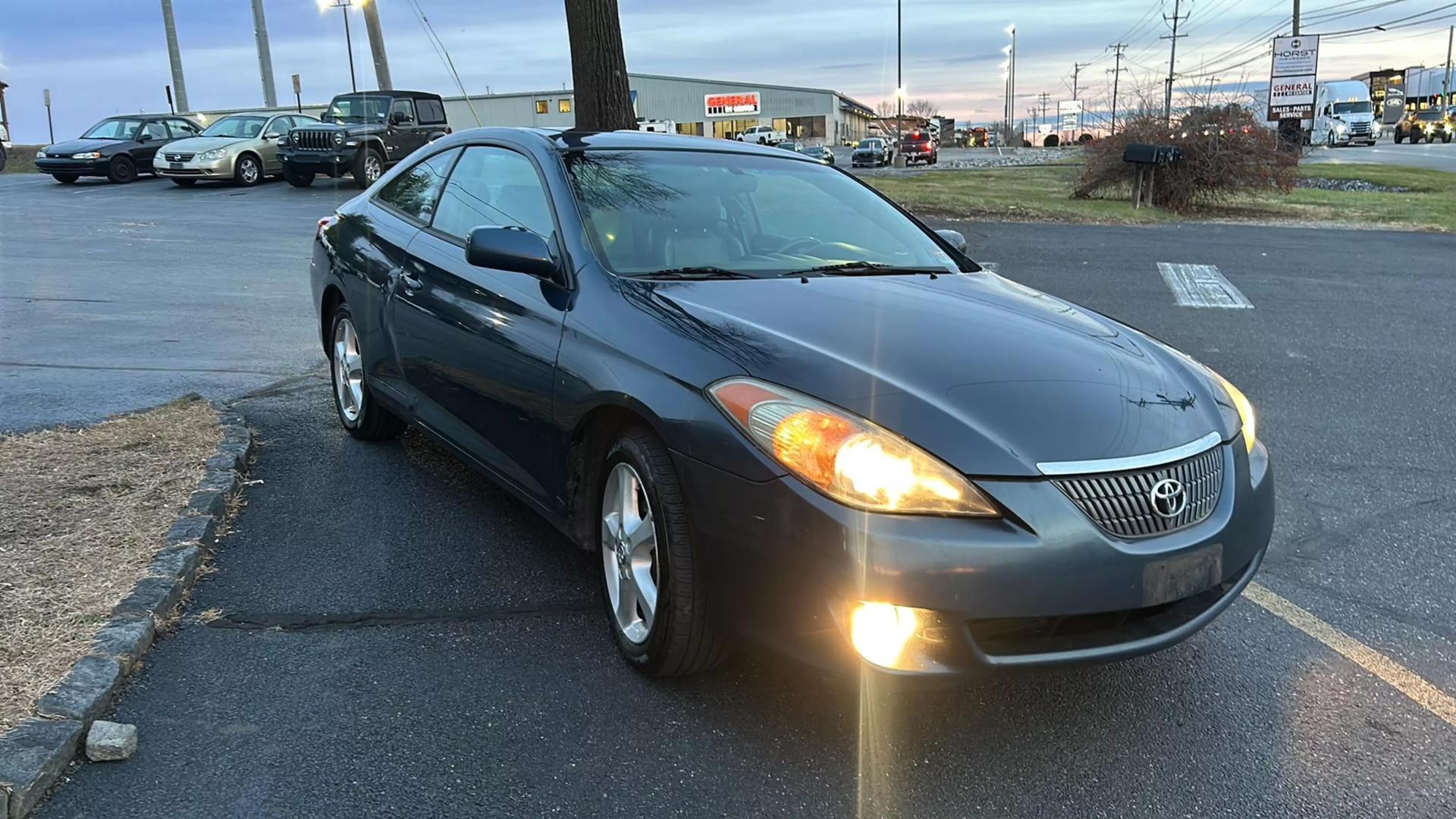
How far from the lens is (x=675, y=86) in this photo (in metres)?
87.5

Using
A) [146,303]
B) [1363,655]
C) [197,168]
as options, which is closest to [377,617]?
[1363,655]

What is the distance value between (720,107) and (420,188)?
8499cm

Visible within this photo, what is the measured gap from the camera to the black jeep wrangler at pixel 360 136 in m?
19.6

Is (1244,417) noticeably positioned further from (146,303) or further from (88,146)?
(88,146)

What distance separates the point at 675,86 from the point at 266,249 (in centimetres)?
7887

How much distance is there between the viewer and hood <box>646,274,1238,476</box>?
245 cm

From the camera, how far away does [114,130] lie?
957 inches

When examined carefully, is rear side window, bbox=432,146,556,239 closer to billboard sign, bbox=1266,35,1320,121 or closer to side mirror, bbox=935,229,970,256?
side mirror, bbox=935,229,970,256

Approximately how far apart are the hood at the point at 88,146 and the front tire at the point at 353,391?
22086 millimetres

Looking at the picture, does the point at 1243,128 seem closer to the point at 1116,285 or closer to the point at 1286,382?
the point at 1116,285

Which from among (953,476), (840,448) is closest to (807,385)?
(840,448)

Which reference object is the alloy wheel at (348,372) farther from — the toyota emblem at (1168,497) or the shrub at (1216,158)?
the shrub at (1216,158)

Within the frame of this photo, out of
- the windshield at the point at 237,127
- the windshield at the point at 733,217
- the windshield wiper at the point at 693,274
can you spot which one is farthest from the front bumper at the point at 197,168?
the windshield wiper at the point at 693,274

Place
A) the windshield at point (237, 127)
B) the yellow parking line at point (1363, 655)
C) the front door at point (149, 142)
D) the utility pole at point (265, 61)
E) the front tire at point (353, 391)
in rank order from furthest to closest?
the utility pole at point (265, 61)
the front door at point (149, 142)
the windshield at point (237, 127)
the front tire at point (353, 391)
the yellow parking line at point (1363, 655)
